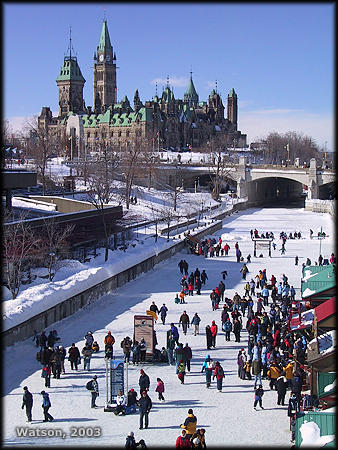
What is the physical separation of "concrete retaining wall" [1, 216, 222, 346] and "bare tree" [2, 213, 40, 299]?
1408 millimetres

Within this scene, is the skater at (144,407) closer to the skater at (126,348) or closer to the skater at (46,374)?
the skater at (46,374)

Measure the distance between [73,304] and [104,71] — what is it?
426 feet

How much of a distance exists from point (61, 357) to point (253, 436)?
18.0 feet

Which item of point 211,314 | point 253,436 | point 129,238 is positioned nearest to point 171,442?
point 253,436

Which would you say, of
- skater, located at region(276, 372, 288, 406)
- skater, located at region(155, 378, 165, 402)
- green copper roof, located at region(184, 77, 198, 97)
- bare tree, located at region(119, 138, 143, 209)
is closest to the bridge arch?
bare tree, located at region(119, 138, 143, 209)

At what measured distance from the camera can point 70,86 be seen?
138 metres

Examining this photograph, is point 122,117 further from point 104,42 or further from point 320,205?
point 320,205

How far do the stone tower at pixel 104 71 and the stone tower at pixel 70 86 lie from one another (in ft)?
22.1

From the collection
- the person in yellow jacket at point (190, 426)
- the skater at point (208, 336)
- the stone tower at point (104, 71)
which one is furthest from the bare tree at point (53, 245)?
the stone tower at point (104, 71)

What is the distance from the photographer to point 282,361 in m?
16.6

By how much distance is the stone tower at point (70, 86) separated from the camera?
138375mm

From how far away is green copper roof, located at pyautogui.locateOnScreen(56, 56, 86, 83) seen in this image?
457 feet

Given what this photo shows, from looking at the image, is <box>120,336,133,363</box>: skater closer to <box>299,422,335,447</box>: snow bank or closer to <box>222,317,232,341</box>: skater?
<box>222,317,232,341</box>: skater

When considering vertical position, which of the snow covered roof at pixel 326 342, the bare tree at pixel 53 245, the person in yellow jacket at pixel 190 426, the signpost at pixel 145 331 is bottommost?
the person in yellow jacket at pixel 190 426
